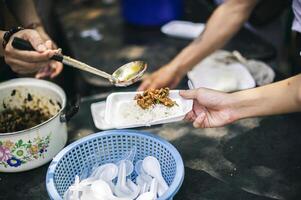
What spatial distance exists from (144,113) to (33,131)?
37 centimetres

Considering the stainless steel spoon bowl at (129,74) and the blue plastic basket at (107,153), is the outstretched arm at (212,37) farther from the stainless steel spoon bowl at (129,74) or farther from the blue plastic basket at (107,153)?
the blue plastic basket at (107,153)

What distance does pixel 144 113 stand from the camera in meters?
1.29

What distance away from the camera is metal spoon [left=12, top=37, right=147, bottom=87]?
1287 millimetres

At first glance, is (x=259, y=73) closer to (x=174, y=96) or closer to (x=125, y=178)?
(x=174, y=96)

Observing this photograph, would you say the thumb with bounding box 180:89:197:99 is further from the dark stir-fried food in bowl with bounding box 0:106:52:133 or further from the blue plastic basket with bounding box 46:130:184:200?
the dark stir-fried food in bowl with bounding box 0:106:52:133

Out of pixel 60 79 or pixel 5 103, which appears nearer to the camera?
pixel 5 103

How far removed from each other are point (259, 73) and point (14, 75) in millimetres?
1084

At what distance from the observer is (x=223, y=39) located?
1763mm

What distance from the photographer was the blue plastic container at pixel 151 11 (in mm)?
2305

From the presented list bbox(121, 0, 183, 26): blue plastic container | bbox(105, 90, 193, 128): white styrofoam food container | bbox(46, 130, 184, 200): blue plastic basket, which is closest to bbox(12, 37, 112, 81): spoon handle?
bbox(105, 90, 193, 128): white styrofoam food container

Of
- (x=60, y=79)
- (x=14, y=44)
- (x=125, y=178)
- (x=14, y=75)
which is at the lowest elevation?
(x=60, y=79)

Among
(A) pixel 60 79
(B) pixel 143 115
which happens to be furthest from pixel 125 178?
(A) pixel 60 79

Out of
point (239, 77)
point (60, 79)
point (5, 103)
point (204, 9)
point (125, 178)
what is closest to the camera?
point (125, 178)

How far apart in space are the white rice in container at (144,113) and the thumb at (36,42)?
0.34m
